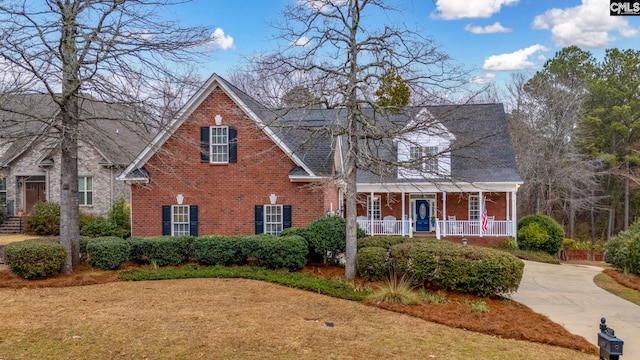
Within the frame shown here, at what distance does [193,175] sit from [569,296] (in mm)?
12625

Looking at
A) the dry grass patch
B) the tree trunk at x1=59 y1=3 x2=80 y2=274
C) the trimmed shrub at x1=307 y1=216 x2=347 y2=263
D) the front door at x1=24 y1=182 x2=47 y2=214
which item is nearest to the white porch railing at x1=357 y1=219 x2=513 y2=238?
the trimmed shrub at x1=307 y1=216 x2=347 y2=263

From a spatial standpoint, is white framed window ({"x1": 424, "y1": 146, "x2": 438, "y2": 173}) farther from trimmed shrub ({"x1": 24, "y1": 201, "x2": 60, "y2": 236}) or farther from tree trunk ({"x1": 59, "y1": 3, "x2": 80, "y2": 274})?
trimmed shrub ({"x1": 24, "y1": 201, "x2": 60, "y2": 236})

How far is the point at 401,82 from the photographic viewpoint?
10977 millimetres

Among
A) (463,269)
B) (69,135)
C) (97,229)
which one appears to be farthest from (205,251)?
(97,229)

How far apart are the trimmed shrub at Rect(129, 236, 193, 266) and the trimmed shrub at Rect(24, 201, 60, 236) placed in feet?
39.2

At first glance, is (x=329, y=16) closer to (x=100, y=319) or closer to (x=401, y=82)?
(x=401, y=82)

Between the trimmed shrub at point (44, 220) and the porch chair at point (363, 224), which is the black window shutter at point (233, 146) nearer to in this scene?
the porch chair at point (363, 224)

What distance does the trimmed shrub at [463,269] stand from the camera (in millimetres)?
9594

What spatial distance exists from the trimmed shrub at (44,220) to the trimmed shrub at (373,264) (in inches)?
686

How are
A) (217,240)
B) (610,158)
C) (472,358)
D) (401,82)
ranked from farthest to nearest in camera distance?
1. (610,158)
2. (217,240)
3. (401,82)
4. (472,358)

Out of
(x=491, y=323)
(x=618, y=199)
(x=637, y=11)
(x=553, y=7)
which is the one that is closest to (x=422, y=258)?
(x=491, y=323)

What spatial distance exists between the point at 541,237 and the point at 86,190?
22.6 metres

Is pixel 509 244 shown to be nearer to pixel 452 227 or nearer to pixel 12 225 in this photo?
pixel 452 227

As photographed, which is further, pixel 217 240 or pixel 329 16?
pixel 217 240
